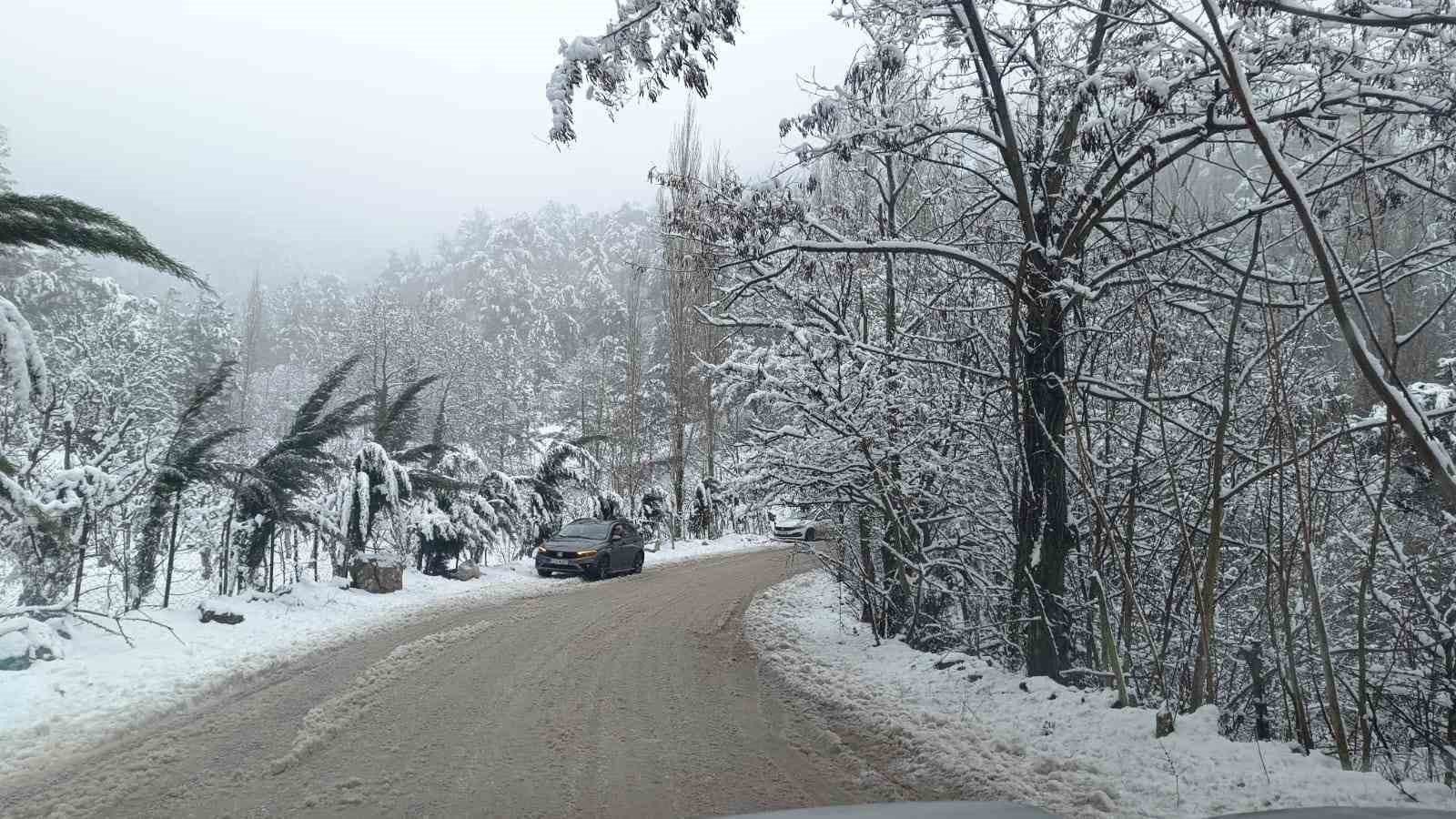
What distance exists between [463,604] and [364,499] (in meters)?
2.92

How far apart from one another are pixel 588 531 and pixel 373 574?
260 inches

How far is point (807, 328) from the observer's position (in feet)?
29.0

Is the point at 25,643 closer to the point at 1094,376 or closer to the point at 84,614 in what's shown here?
the point at 84,614

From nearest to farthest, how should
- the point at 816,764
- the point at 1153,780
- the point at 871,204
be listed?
the point at 1153,780
the point at 816,764
the point at 871,204

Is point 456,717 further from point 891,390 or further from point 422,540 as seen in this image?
point 422,540

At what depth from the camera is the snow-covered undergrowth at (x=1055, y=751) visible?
431cm

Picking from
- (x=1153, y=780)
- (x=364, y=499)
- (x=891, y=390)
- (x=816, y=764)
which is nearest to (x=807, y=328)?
(x=891, y=390)

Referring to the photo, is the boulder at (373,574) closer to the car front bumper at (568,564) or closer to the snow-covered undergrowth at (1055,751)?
the car front bumper at (568,564)

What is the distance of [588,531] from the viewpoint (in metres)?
20.7

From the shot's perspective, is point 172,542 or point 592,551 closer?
point 172,542

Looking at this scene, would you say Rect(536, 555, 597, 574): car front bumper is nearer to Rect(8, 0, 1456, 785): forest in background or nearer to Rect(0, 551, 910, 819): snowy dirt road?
Rect(8, 0, 1456, 785): forest in background

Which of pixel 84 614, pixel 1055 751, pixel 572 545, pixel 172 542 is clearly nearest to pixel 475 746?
pixel 1055 751

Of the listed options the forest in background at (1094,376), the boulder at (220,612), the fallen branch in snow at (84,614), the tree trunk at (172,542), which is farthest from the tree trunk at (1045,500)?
the tree trunk at (172,542)

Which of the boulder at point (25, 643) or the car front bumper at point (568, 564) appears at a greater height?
the car front bumper at point (568, 564)
